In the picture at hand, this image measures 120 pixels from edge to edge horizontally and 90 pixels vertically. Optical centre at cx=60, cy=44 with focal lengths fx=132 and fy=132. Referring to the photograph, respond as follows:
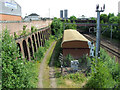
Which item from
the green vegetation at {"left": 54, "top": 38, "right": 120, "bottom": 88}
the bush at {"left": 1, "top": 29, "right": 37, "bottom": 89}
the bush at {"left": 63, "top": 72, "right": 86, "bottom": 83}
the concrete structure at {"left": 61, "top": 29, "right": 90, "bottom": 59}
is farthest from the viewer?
the concrete structure at {"left": 61, "top": 29, "right": 90, "bottom": 59}

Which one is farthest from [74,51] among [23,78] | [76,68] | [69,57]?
[23,78]

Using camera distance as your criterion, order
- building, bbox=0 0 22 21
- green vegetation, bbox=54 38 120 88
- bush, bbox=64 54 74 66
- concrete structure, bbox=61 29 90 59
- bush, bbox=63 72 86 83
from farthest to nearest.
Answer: building, bbox=0 0 22 21 → concrete structure, bbox=61 29 90 59 → bush, bbox=64 54 74 66 → bush, bbox=63 72 86 83 → green vegetation, bbox=54 38 120 88

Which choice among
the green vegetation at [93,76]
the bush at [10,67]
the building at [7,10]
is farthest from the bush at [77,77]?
the building at [7,10]

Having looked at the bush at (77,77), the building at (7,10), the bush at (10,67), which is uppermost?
the building at (7,10)

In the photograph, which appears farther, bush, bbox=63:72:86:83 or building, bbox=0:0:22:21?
building, bbox=0:0:22:21

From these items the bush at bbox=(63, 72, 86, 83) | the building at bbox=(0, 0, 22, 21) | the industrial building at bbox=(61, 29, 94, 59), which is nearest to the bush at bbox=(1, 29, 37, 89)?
the bush at bbox=(63, 72, 86, 83)

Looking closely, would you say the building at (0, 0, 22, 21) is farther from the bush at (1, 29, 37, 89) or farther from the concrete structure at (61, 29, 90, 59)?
the bush at (1, 29, 37, 89)

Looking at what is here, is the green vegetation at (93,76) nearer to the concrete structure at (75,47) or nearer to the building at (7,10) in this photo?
the concrete structure at (75,47)

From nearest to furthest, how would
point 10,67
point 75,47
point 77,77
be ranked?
1. point 10,67
2. point 77,77
3. point 75,47

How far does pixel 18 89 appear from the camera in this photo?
28.7 feet

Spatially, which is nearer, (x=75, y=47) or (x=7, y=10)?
(x=75, y=47)

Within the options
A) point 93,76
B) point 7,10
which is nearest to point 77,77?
point 93,76

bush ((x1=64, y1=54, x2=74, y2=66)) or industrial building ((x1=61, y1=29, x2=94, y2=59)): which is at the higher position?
industrial building ((x1=61, y1=29, x2=94, y2=59))

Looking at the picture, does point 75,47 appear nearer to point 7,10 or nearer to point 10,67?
point 10,67
